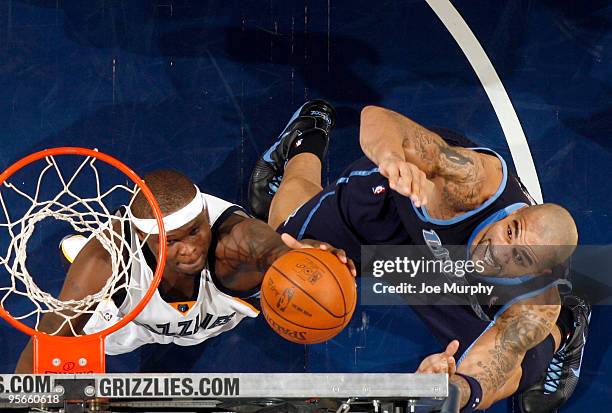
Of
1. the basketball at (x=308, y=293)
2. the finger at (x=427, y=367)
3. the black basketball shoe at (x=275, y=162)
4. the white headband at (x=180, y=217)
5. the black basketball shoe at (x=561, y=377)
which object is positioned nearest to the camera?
the finger at (x=427, y=367)

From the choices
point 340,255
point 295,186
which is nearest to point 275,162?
point 295,186

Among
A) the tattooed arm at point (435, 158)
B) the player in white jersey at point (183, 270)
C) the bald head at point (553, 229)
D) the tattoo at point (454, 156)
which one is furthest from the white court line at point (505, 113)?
the player in white jersey at point (183, 270)

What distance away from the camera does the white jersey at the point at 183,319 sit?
386 cm

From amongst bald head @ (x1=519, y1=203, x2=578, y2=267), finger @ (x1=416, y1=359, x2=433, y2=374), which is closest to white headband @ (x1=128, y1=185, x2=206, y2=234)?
finger @ (x1=416, y1=359, x2=433, y2=374)

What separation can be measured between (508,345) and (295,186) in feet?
3.83

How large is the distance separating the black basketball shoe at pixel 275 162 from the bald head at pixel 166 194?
0.38 meters

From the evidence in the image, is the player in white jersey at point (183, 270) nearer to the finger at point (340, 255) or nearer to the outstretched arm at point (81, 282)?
the outstretched arm at point (81, 282)

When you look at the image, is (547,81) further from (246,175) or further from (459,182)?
(246,175)

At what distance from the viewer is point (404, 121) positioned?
3.64 metres

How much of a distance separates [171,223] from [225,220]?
0.32m

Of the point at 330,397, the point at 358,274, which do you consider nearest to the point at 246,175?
the point at 358,274

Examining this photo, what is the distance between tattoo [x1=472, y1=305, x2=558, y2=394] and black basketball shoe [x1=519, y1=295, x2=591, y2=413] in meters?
0.24

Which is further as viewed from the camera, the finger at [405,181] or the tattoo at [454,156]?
the tattoo at [454,156]

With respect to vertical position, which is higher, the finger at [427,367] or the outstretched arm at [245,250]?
the finger at [427,367]
